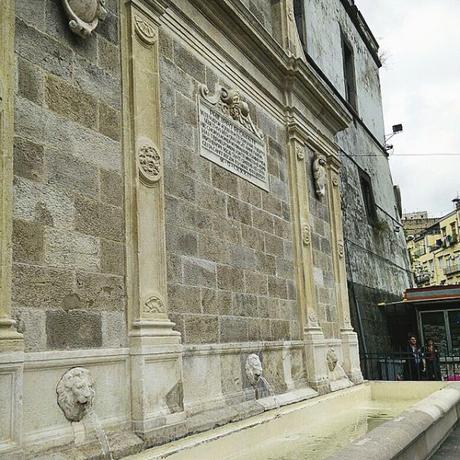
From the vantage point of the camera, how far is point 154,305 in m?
4.69

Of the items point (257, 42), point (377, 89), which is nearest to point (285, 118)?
point (257, 42)

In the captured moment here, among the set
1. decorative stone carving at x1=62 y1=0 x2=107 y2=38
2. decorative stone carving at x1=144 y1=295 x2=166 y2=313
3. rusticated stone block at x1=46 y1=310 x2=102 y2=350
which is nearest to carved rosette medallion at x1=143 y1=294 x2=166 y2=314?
decorative stone carving at x1=144 y1=295 x2=166 y2=313

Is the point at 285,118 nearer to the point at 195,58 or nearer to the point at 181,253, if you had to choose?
the point at 195,58

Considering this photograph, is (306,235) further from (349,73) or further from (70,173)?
(349,73)

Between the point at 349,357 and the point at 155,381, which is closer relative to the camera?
the point at 155,381

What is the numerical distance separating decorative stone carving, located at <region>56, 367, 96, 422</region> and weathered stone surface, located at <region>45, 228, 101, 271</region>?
2.32 feet

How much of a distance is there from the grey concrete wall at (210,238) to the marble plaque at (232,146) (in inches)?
4.5

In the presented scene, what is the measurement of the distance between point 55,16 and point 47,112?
2.47 ft

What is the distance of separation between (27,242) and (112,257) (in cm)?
85

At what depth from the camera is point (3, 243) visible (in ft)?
11.3

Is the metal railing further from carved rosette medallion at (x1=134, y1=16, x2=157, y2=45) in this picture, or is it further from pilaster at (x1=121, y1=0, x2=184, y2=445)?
carved rosette medallion at (x1=134, y1=16, x2=157, y2=45)

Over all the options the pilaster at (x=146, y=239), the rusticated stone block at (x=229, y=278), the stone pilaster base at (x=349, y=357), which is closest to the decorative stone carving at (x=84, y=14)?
the pilaster at (x=146, y=239)

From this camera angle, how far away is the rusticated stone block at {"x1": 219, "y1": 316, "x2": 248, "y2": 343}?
229 inches

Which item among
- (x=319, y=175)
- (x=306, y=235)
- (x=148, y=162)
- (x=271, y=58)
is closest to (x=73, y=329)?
(x=148, y=162)
